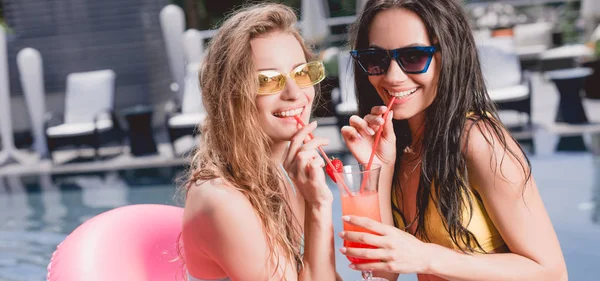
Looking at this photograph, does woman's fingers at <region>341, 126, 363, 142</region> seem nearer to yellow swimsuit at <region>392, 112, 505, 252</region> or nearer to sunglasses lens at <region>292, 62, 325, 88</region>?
sunglasses lens at <region>292, 62, 325, 88</region>

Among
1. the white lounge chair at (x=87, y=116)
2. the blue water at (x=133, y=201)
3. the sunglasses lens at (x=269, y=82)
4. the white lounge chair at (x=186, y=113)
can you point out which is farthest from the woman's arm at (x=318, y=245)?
the white lounge chair at (x=87, y=116)

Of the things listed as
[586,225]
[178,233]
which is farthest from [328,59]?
[178,233]

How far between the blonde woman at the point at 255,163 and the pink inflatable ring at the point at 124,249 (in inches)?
16.4

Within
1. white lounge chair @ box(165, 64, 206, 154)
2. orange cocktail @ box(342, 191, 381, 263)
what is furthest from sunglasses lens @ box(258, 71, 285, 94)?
white lounge chair @ box(165, 64, 206, 154)

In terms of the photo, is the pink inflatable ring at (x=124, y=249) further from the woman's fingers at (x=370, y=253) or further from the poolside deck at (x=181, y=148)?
the poolside deck at (x=181, y=148)

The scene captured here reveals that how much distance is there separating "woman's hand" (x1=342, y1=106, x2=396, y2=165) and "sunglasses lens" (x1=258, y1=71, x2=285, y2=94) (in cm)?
24

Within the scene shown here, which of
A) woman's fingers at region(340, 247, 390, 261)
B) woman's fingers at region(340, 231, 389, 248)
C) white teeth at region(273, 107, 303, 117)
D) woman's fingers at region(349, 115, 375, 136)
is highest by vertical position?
white teeth at region(273, 107, 303, 117)

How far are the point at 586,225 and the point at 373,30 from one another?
13.3ft

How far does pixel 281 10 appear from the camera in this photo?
2.18 meters

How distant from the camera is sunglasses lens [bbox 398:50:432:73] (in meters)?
1.86

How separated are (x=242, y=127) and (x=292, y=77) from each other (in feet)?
0.73

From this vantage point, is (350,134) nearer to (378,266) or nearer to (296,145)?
(296,145)

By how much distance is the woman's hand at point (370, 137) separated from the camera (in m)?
2.00

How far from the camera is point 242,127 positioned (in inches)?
79.8
